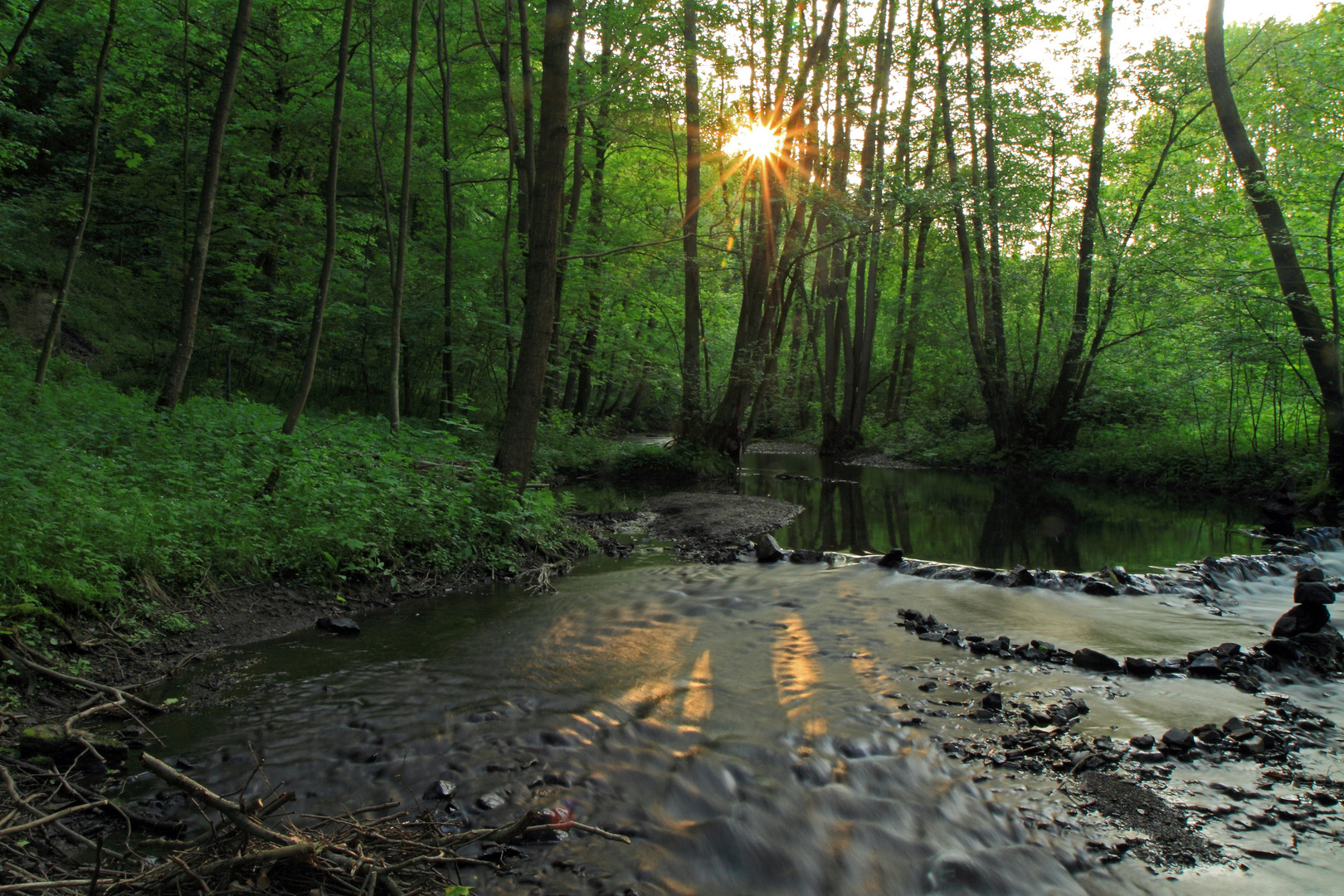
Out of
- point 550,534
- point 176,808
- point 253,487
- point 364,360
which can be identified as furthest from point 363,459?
point 364,360

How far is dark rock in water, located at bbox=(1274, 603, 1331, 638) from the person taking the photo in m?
6.11

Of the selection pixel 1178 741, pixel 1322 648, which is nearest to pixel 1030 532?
pixel 1322 648

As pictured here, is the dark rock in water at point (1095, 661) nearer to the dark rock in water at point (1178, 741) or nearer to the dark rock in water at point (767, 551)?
the dark rock in water at point (1178, 741)

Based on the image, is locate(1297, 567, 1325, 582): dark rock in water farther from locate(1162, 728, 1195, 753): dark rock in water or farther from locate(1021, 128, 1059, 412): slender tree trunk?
locate(1021, 128, 1059, 412): slender tree trunk

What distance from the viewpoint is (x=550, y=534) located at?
9.52 metres

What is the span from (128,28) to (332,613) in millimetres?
15633

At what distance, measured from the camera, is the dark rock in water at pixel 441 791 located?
3.66 m

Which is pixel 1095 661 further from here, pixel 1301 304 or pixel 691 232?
pixel 691 232

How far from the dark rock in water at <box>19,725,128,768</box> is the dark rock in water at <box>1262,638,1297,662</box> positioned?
8109 millimetres

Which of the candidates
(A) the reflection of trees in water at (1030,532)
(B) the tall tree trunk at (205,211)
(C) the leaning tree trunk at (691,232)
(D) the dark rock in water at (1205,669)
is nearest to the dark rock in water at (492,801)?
(D) the dark rock in water at (1205,669)

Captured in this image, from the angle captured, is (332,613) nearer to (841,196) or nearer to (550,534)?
(550,534)

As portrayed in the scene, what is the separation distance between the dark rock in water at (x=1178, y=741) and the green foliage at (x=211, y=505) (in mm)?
6471

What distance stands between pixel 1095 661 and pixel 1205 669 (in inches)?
30.1

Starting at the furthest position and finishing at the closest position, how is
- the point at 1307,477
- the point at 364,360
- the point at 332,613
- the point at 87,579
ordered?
the point at 364,360 → the point at 1307,477 → the point at 332,613 → the point at 87,579
